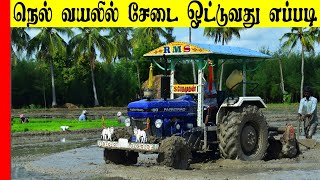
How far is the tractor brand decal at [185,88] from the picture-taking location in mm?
11039

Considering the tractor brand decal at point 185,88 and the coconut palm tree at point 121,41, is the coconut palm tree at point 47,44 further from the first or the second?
the tractor brand decal at point 185,88

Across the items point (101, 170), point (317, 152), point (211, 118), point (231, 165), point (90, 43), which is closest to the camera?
point (101, 170)

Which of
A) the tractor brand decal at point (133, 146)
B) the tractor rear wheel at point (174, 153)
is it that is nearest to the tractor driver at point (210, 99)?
the tractor rear wheel at point (174, 153)

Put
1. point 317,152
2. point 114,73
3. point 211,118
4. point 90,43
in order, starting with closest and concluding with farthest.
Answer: point 211,118
point 317,152
point 90,43
point 114,73

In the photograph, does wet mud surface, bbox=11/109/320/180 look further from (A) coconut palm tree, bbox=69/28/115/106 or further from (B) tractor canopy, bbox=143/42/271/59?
(A) coconut palm tree, bbox=69/28/115/106

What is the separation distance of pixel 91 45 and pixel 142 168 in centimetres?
3918

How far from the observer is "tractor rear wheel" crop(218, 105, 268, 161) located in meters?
11.1

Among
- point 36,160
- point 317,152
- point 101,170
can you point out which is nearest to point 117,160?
point 101,170

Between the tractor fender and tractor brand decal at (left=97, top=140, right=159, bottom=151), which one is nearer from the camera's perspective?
tractor brand decal at (left=97, top=140, right=159, bottom=151)

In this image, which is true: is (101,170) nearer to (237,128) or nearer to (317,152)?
(237,128)

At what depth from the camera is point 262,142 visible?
12.0 meters

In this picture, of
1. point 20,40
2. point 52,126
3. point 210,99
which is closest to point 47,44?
point 20,40

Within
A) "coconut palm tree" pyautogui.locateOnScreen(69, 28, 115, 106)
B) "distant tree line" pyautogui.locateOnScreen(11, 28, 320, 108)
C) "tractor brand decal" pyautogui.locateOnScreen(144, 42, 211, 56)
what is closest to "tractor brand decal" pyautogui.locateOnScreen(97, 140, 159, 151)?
"tractor brand decal" pyautogui.locateOnScreen(144, 42, 211, 56)

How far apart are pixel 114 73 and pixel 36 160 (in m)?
39.8
